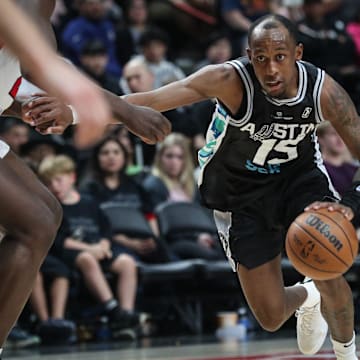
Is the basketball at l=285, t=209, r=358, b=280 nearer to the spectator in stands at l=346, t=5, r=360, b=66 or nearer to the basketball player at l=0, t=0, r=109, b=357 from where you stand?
the basketball player at l=0, t=0, r=109, b=357

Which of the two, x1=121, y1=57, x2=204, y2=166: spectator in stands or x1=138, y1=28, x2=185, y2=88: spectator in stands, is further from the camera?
x1=138, y1=28, x2=185, y2=88: spectator in stands

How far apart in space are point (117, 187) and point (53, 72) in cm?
650

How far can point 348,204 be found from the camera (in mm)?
4980

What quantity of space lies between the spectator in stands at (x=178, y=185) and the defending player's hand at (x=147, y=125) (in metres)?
5.10

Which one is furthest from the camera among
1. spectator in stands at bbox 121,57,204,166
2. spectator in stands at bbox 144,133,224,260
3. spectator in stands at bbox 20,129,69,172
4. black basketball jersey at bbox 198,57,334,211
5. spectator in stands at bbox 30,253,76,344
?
spectator in stands at bbox 121,57,204,166

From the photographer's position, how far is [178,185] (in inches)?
379

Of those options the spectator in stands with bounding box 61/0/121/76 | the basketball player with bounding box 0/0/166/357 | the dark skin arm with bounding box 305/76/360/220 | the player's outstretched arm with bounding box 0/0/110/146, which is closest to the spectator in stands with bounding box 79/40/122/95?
the spectator in stands with bounding box 61/0/121/76

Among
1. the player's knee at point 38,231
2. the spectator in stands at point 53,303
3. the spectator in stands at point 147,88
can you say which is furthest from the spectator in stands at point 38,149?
the player's knee at point 38,231

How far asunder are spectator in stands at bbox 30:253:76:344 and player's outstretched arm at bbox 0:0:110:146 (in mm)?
5550

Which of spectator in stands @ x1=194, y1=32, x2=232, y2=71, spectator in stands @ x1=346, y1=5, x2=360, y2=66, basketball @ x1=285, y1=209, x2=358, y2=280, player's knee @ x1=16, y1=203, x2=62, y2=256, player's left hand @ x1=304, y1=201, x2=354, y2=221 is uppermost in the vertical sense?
player's knee @ x1=16, y1=203, x2=62, y2=256

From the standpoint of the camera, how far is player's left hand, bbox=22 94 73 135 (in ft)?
13.6

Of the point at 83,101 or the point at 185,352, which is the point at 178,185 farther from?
the point at 83,101

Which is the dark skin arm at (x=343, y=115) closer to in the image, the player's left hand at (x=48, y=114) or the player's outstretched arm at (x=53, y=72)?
the player's left hand at (x=48, y=114)

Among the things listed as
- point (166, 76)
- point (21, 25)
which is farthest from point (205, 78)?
point (166, 76)
